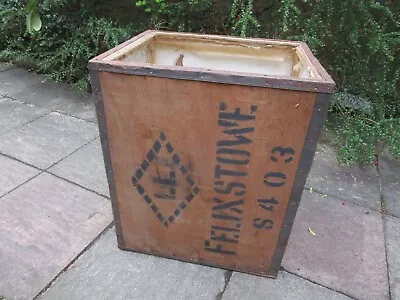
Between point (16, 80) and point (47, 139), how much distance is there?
5.20 feet

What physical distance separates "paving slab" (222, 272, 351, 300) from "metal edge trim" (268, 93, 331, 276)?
0.12 meters

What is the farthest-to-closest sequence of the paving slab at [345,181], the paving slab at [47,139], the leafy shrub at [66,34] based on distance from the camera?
the leafy shrub at [66,34] → the paving slab at [47,139] → the paving slab at [345,181]

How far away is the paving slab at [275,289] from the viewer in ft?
6.06

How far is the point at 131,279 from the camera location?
1.89 meters

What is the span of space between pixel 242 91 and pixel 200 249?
97 cm

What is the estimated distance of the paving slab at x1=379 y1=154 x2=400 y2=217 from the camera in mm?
2615

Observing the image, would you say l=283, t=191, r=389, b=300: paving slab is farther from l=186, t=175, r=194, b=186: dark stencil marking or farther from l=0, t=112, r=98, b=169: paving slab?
l=0, t=112, r=98, b=169: paving slab

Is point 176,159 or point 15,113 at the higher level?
point 176,159

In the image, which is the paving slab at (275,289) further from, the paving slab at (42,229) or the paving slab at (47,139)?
the paving slab at (47,139)

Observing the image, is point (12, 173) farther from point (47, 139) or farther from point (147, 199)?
point (147, 199)

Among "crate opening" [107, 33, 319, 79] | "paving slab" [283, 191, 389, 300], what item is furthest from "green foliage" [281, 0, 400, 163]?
"crate opening" [107, 33, 319, 79]

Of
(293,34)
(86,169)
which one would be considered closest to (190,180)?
(86,169)

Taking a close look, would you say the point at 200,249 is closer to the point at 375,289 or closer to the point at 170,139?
the point at 170,139

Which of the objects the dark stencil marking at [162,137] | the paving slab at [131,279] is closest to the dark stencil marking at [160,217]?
the paving slab at [131,279]
